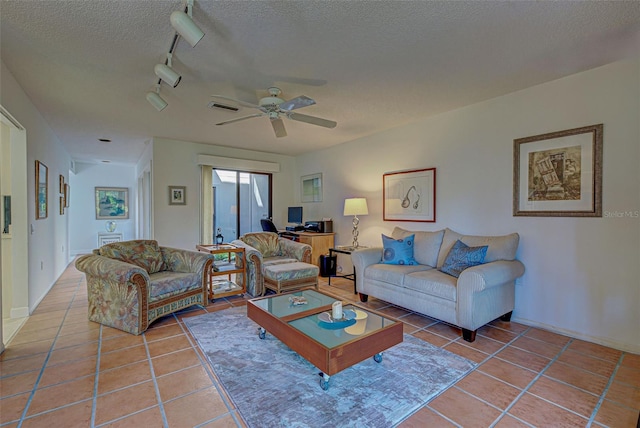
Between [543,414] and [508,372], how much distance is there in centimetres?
44

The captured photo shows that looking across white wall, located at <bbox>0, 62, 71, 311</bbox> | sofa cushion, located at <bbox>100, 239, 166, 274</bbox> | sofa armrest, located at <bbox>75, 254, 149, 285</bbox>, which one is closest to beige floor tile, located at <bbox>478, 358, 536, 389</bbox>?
sofa armrest, located at <bbox>75, 254, 149, 285</bbox>

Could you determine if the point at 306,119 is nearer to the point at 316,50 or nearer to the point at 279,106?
the point at 279,106

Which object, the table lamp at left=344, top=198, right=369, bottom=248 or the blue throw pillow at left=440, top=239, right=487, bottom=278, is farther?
the table lamp at left=344, top=198, right=369, bottom=248

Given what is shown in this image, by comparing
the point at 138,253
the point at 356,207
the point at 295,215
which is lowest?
the point at 138,253

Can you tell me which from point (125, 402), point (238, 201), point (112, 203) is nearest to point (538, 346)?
point (125, 402)

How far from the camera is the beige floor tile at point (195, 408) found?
166 cm

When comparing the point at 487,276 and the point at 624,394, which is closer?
the point at 624,394

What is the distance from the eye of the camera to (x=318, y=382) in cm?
202

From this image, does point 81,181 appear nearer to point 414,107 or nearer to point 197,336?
point 197,336

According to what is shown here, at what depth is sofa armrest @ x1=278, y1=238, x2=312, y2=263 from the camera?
4367mm

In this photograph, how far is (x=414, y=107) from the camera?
140 inches

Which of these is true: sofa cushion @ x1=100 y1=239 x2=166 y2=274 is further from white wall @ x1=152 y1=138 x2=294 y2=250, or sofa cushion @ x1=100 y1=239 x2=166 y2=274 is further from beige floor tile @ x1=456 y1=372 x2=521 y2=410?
beige floor tile @ x1=456 y1=372 x2=521 y2=410

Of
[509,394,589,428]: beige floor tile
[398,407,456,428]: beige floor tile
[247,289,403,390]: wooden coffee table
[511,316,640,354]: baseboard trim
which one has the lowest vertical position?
[509,394,589,428]: beige floor tile

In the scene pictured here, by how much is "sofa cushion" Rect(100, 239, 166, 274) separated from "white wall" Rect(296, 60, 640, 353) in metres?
3.44
